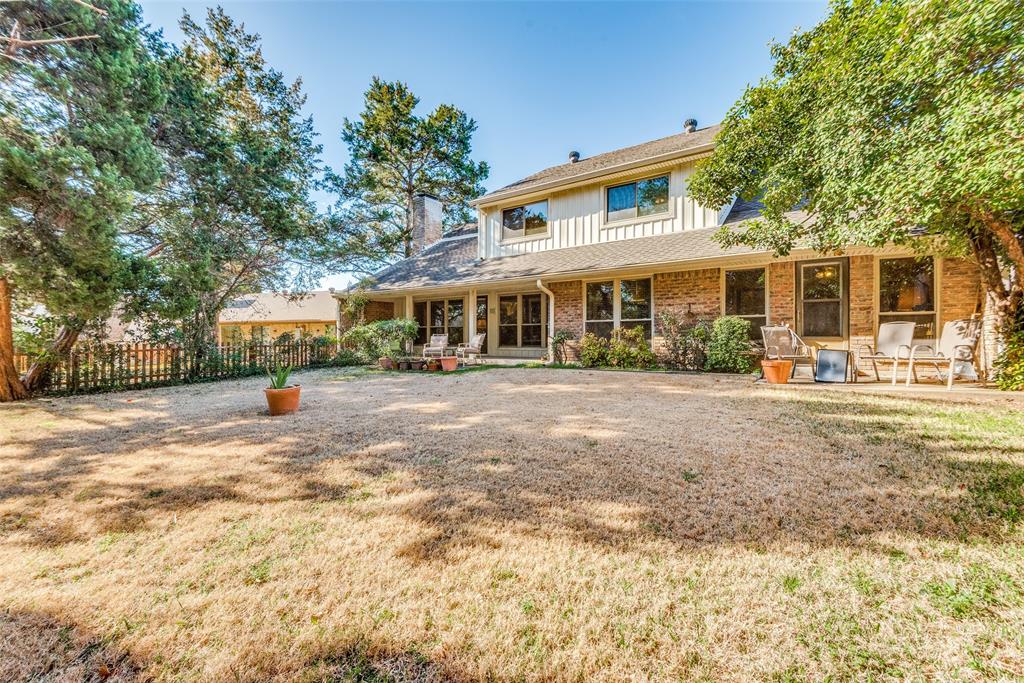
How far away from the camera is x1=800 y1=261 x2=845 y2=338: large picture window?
8.88 meters

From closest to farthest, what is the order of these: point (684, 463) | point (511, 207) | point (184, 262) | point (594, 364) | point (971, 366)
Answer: point (684, 463) → point (971, 366) → point (184, 262) → point (594, 364) → point (511, 207)

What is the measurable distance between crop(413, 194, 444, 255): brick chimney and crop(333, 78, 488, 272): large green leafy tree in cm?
357

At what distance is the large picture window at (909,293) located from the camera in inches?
320

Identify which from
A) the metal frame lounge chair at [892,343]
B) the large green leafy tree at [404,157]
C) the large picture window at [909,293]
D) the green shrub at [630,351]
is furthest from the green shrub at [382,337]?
the large picture window at [909,293]

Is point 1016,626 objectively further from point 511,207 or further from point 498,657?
point 511,207

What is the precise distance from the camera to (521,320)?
14.7m

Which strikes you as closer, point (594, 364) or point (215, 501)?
point (215, 501)

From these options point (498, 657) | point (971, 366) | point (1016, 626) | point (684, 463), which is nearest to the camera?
point (498, 657)

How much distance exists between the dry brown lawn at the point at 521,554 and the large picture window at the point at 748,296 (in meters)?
5.28

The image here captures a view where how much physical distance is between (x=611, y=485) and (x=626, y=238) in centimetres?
980

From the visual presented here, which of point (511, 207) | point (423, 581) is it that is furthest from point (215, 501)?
point (511, 207)

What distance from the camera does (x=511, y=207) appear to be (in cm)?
1423

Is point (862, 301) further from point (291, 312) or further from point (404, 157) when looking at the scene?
point (291, 312)

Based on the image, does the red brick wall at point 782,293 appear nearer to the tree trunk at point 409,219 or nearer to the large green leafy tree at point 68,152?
the large green leafy tree at point 68,152
